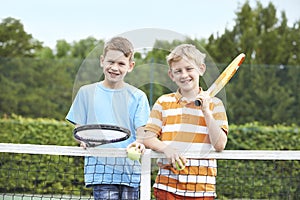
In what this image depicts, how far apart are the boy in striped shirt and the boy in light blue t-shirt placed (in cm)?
11

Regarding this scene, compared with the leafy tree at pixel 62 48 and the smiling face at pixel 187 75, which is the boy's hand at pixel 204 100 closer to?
the smiling face at pixel 187 75

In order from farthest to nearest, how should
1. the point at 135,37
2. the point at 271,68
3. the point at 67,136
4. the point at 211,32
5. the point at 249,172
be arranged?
the point at 211,32
the point at 271,68
the point at 67,136
the point at 249,172
the point at 135,37

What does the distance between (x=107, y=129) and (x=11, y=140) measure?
19.5ft

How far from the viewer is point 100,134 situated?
2994 millimetres

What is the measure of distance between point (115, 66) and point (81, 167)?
4.76 meters

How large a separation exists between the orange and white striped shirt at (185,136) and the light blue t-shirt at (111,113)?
3.9 inches

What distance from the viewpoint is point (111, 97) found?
2.97 meters

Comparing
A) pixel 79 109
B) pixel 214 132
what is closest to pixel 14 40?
pixel 79 109

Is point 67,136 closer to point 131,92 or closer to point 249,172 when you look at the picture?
point 249,172

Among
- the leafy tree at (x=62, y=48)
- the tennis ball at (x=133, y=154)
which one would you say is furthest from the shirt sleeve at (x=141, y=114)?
the leafy tree at (x=62, y=48)

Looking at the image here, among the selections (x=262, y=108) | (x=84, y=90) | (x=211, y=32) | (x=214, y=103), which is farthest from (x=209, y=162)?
(x=211, y=32)

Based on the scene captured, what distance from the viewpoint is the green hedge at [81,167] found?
7371mm

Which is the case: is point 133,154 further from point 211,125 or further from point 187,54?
point 187,54

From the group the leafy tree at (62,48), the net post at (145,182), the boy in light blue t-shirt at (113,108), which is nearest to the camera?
the boy in light blue t-shirt at (113,108)
